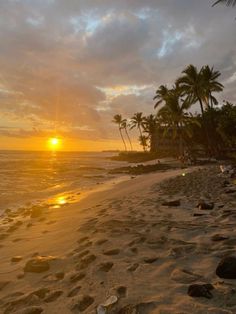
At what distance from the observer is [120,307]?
10.9 feet

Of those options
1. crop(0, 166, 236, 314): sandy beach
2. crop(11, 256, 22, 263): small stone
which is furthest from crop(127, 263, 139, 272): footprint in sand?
crop(11, 256, 22, 263): small stone

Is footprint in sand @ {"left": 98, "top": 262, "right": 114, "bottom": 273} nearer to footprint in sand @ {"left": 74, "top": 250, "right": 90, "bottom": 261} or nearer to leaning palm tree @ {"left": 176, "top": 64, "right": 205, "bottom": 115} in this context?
footprint in sand @ {"left": 74, "top": 250, "right": 90, "bottom": 261}

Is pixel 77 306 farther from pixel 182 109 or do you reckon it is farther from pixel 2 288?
pixel 182 109

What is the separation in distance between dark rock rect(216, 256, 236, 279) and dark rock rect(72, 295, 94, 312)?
1.72 meters

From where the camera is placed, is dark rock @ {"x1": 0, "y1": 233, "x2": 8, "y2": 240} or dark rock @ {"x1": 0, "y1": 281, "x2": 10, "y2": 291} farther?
dark rock @ {"x1": 0, "y1": 233, "x2": 8, "y2": 240}

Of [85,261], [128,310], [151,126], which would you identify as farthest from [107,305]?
[151,126]

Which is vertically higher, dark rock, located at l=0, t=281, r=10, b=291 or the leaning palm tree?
the leaning palm tree

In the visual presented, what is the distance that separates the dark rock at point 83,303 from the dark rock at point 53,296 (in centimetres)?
40

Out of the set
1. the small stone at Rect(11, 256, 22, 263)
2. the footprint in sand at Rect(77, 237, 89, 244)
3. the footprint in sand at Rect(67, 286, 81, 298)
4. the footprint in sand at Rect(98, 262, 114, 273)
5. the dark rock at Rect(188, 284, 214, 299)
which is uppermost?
the dark rock at Rect(188, 284, 214, 299)

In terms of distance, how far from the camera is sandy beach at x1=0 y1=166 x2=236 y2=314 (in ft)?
11.2

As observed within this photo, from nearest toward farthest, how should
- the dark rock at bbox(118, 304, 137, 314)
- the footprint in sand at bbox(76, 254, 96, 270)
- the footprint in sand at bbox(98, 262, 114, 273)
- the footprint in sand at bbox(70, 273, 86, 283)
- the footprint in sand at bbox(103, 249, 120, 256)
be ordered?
1. the dark rock at bbox(118, 304, 137, 314)
2. the footprint in sand at bbox(70, 273, 86, 283)
3. the footprint in sand at bbox(98, 262, 114, 273)
4. the footprint in sand at bbox(76, 254, 96, 270)
5. the footprint in sand at bbox(103, 249, 120, 256)

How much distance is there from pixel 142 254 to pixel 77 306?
1.61 m

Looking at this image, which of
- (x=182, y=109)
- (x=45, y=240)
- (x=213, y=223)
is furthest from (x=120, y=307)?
(x=182, y=109)

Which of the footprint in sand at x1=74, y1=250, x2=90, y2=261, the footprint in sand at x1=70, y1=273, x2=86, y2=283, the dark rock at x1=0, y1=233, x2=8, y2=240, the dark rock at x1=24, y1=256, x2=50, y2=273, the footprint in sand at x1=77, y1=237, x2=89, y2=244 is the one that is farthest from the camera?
the dark rock at x1=0, y1=233, x2=8, y2=240
